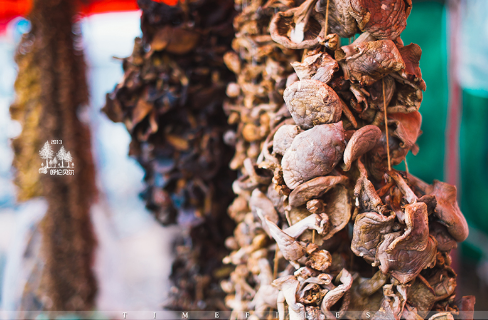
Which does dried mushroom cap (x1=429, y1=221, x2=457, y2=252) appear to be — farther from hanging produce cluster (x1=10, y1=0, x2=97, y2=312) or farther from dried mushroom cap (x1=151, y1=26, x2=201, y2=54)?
hanging produce cluster (x1=10, y1=0, x2=97, y2=312)

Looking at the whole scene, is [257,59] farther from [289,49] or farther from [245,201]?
[245,201]

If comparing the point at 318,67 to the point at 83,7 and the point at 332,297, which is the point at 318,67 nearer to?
the point at 332,297

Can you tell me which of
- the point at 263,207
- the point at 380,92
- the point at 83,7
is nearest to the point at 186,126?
the point at 263,207

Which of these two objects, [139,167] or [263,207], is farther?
[139,167]

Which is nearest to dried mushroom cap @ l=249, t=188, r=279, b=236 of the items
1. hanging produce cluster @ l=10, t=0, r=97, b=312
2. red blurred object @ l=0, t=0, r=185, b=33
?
hanging produce cluster @ l=10, t=0, r=97, b=312

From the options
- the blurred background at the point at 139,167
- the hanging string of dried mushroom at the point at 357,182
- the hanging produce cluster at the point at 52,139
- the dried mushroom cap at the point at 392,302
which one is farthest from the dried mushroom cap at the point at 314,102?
the hanging produce cluster at the point at 52,139

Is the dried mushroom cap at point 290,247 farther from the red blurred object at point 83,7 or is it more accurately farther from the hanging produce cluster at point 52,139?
the red blurred object at point 83,7
